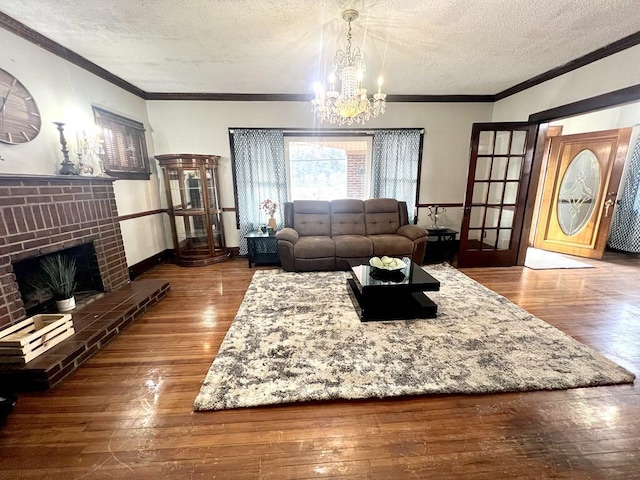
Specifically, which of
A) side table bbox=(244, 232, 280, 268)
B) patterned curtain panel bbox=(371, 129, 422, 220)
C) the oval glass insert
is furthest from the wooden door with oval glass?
side table bbox=(244, 232, 280, 268)

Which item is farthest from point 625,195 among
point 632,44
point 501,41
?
point 501,41

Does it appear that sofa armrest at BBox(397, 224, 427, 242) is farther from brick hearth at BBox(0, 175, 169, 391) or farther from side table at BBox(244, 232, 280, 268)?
brick hearth at BBox(0, 175, 169, 391)

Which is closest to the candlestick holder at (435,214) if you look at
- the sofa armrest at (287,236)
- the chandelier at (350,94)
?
the sofa armrest at (287,236)

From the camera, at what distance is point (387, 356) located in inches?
75.7

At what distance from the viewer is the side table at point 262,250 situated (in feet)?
13.2

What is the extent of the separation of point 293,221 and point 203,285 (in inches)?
62.8

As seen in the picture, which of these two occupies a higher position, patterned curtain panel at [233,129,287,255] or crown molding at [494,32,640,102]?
crown molding at [494,32,640,102]

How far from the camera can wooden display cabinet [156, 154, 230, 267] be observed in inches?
155

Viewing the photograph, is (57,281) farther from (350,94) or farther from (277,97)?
(277,97)

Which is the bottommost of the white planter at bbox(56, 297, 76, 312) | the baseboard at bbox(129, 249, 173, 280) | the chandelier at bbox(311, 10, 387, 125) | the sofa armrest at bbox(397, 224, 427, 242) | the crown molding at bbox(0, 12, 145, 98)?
the baseboard at bbox(129, 249, 173, 280)

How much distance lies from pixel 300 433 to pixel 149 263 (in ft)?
11.9

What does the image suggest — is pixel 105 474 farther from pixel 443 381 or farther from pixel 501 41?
pixel 501 41

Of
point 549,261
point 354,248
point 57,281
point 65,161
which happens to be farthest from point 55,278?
point 549,261

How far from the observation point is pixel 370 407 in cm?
153
